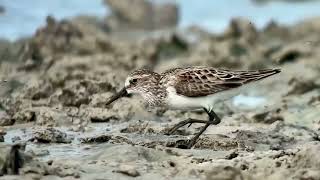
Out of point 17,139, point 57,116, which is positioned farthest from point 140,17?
point 17,139

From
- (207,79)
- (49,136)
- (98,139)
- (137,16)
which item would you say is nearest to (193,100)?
(207,79)

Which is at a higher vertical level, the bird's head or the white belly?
the bird's head

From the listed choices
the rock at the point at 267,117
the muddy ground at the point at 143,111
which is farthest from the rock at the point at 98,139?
the rock at the point at 267,117

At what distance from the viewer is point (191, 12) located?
65.0ft

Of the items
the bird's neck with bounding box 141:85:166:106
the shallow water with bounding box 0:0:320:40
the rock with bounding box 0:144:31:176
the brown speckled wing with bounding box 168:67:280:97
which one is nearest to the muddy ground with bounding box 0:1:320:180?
the rock with bounding box 0:144:31:176

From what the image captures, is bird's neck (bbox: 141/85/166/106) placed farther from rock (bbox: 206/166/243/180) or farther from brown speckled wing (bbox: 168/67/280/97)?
rock (bbox: 206/166/243/180)

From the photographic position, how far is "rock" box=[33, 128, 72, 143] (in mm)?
6875

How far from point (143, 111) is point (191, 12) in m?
11.3

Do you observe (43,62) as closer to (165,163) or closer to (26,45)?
(26,45)

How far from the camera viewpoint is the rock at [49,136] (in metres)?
6.88

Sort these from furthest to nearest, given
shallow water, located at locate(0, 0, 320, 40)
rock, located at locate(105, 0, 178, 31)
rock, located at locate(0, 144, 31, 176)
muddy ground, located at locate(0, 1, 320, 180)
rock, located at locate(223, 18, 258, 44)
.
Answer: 1. rock, located at locate(105, 0, 178, 31)
2. shallow water, located at locate(0, 0, 320, 40)
3. rock, located at locate(223, 18, 258, 44)
4. muddy ground, located at locate(0, 1, 320, 180)
5. rock, located at locate(0, 144, 31, 176)

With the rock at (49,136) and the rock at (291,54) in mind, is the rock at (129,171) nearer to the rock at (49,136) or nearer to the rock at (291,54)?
the rock at (49,136)

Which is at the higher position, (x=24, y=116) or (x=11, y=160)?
(x=11, y=160)

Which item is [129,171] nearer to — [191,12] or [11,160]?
[11,160]
